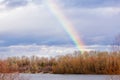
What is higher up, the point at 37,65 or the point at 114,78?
the point at 114,78

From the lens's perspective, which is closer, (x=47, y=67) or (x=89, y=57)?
(x=89, y=57)

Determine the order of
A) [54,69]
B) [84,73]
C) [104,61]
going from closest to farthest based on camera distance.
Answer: [104,61], [84,73], [54,69]

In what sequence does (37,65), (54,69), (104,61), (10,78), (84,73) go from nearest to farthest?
1. (10,78)
2. (104,61)
3. (84,73)
4. (54,69)
5. (37,65)

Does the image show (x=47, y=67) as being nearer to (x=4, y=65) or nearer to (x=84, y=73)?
(x=84, y=73)

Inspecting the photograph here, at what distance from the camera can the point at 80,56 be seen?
87.2 meters

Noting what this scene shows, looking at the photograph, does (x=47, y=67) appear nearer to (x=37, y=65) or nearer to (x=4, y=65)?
(x=37, y=65)

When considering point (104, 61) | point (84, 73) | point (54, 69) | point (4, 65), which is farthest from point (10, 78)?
point (54, 69)

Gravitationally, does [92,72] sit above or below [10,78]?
below

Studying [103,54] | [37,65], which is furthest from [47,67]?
[103,54]

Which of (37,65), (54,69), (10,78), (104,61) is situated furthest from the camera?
(37,65)

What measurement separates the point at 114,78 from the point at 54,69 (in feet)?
232

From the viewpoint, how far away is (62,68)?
90.2 metres

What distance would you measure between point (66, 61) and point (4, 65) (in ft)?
215

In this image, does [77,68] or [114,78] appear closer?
[114,78]
